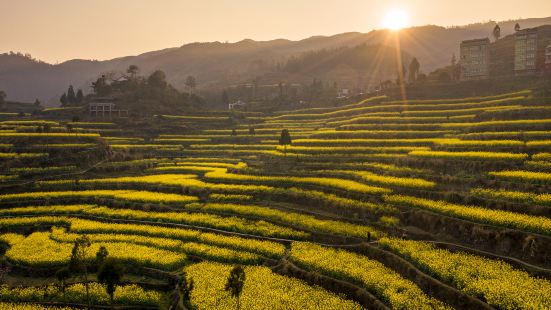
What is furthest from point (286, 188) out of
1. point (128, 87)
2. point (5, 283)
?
point (128, 87)

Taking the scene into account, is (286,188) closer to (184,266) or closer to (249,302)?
(184,266)

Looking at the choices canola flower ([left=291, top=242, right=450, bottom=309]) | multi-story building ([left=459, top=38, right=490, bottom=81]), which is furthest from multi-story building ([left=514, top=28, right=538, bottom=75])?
canola flower ([left=291, top=242, right=450, bottom=309])

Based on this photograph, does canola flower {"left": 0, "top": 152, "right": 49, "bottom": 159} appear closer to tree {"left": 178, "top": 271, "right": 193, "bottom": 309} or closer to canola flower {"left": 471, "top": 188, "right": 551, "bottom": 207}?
tree {"left": 178, "top": 271, "right": 193, "bottom": 309}

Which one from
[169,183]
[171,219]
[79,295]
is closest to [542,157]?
[171,219]

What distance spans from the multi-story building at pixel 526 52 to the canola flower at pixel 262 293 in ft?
258

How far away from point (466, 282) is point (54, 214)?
158 ft

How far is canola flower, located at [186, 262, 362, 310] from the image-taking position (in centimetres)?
2758

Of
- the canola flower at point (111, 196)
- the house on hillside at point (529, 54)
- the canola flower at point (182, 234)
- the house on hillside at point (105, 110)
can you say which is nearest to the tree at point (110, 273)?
the canola flower at point (182, 234)

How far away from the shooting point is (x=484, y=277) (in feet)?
86.3

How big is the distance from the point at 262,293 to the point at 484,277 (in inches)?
627

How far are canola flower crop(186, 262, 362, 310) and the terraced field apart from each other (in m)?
0.15

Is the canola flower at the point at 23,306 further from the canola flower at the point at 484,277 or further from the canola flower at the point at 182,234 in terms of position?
the canola flower at the point at 484,277

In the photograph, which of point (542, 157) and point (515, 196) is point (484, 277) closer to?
point (515, 196)

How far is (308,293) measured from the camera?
1159 inches
